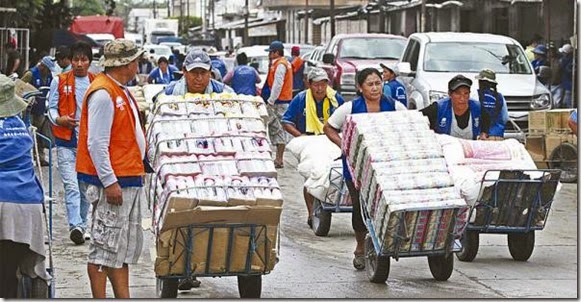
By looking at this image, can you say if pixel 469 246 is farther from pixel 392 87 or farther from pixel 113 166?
pixel 392 87

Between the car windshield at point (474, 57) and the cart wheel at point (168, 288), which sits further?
the car windshield at point (474, 57)

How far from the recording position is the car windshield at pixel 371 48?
2641cm

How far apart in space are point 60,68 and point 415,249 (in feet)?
25.6

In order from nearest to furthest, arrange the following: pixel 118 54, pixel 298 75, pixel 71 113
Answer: pixel 118 54, pixel 71 113, pixel 298 75

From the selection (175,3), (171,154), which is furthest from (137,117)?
(175,3)

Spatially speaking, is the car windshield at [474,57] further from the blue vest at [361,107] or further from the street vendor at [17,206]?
the street vendor at [17,206]

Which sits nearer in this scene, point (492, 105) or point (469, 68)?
point (492, 105)

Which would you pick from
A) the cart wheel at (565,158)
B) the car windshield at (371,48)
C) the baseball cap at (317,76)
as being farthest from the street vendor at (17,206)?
the car windshield at (371,48)

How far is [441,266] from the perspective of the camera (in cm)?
1017

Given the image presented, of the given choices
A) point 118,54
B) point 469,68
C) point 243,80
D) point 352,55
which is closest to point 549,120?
point 469,68

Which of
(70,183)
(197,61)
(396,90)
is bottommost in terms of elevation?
(70,183)

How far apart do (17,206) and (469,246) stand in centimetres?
488

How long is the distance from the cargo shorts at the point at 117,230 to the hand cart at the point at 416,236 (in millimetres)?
2181

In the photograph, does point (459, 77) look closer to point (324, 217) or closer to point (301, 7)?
point (324, 217)
